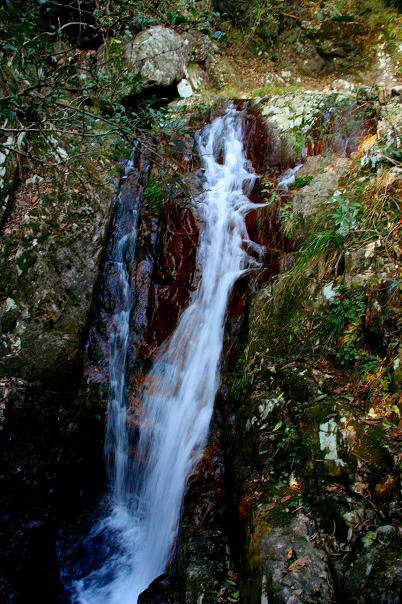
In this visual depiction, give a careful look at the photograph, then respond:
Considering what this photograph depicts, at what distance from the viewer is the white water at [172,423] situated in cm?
413

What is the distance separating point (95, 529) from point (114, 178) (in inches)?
199

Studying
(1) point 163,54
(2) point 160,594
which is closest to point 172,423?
(2) point 160,594

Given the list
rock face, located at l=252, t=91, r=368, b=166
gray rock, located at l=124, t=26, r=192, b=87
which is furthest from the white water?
gray rock, located at l=124, t=26, r=192, b=87

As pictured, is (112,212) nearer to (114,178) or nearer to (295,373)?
(114,178)

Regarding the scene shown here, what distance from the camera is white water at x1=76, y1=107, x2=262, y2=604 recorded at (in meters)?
4.13

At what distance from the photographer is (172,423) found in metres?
4.61

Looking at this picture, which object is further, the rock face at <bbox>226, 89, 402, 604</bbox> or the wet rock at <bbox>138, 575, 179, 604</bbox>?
the wet rock at <bbox>138, 575, 179, 604</bbox>

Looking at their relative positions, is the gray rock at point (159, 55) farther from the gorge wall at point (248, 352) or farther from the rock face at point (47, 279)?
the rock face at point (47, 279)

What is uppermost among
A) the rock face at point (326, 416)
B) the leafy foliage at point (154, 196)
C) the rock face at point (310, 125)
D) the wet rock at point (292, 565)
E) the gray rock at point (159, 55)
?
the gray rock at point (159, 55)

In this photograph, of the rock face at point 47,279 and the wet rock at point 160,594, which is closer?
the wet rock at point 160,594

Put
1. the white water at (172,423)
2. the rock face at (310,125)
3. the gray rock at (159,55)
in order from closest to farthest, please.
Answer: the white water at (172,423)
the rock face at (310,125)
the gray rock at (159,55)

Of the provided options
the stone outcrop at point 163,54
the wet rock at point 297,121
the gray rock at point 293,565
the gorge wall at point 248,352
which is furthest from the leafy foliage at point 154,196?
the gray rock at point 293,565

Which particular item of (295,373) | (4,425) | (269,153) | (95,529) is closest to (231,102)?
(269,153)

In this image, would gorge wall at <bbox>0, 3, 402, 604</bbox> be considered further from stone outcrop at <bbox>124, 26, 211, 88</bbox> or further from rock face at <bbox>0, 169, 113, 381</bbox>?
stone outcrop at <bbox>124, 26, 211, 88</bbox>
